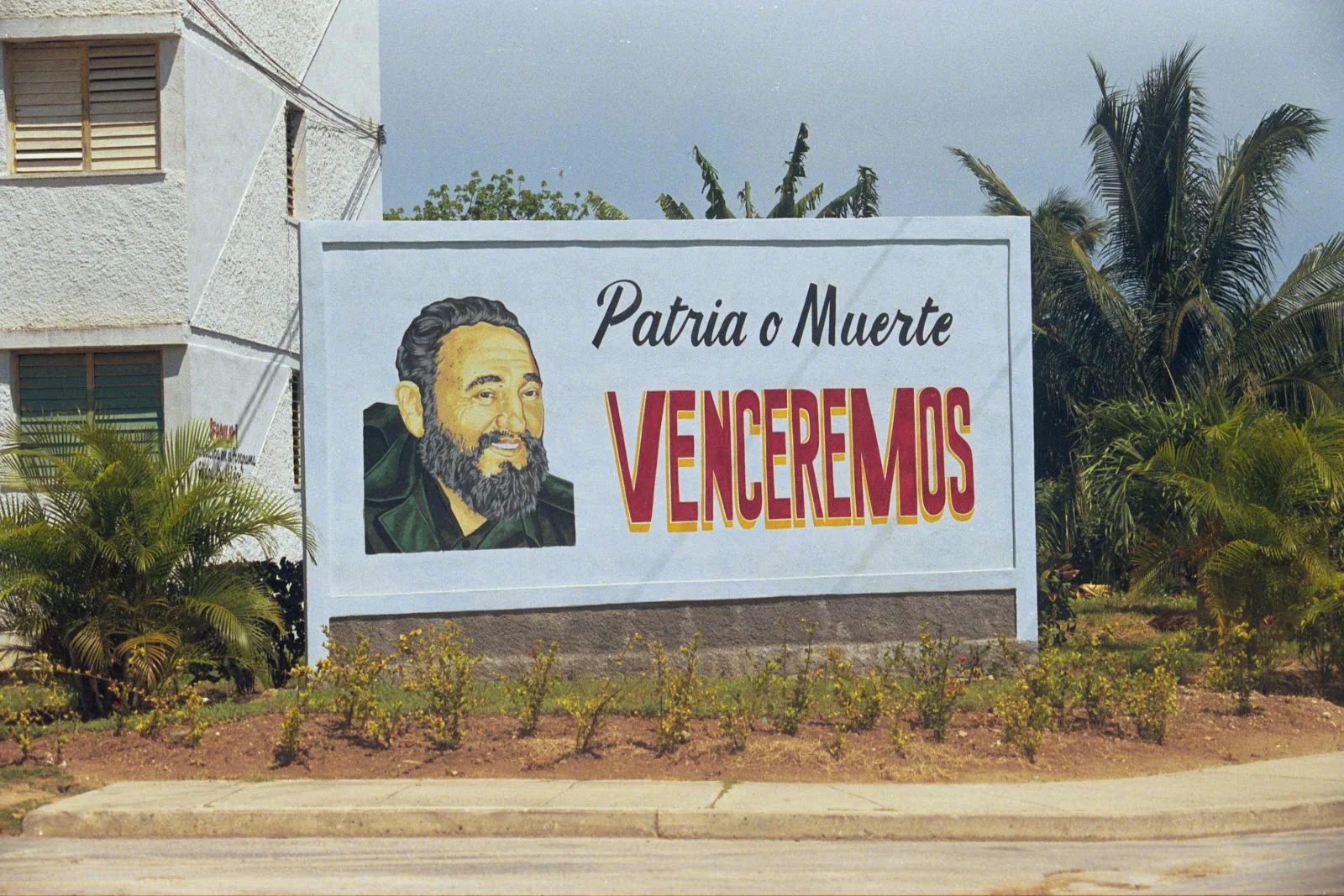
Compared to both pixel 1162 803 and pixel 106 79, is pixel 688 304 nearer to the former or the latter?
pixel 1162 803

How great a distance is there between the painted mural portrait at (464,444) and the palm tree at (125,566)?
120cm

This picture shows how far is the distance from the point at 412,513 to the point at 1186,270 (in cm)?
1560

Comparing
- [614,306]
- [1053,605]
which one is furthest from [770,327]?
[1053,605]

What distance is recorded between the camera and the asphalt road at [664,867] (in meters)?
7.46

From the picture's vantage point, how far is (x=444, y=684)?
1032 centimetres

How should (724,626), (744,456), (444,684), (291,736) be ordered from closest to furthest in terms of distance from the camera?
(291,736) → (444,684) → (724,626) → (744,456)

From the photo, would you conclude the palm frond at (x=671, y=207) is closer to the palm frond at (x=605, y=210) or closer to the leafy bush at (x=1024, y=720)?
the palm frond at (x=605, y=210)

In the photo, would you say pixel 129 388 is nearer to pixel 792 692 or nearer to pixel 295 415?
pixel 295 415

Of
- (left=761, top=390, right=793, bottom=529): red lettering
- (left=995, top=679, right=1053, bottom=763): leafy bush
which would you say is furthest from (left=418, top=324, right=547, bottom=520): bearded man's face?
(left=995, top=679, right=1053, bottom=763): leafy bush

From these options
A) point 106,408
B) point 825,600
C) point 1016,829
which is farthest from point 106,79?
point 1016,829

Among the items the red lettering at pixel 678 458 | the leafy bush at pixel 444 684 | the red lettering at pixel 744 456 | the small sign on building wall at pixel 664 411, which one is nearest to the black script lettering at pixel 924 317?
the small sign on building wall at pixel 664 411

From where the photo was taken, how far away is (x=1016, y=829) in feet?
27.9

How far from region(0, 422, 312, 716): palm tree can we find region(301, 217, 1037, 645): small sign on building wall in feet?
3.44

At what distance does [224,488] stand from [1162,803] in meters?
7.59
